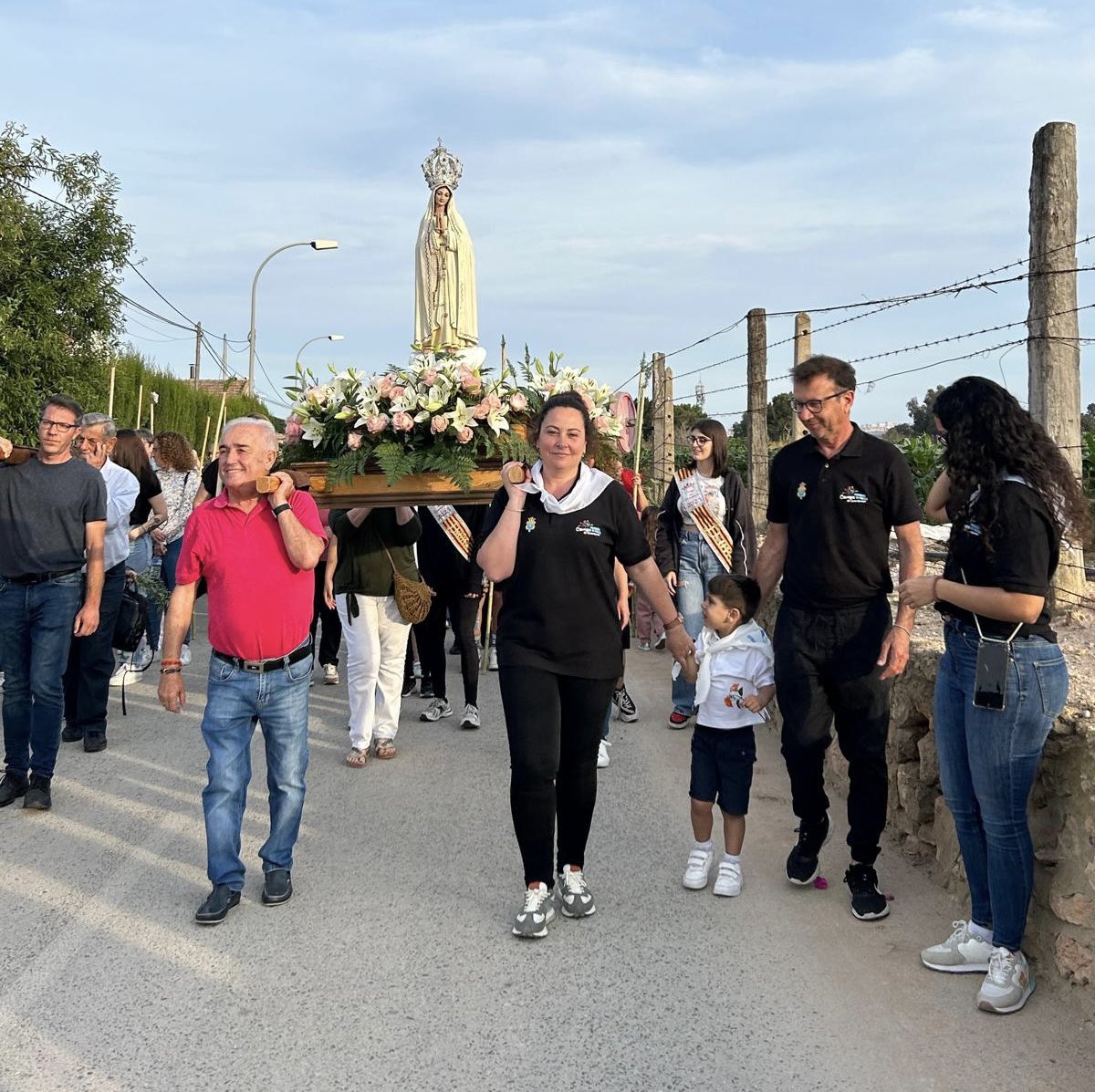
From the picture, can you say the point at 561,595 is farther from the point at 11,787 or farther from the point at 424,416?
the point at 11,787

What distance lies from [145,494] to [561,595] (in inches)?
207

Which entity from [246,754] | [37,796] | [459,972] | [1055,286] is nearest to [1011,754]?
[459,972]

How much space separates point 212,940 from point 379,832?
4.40ft

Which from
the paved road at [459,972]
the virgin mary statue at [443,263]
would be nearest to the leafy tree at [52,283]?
the virgin mary statue at [443,263]

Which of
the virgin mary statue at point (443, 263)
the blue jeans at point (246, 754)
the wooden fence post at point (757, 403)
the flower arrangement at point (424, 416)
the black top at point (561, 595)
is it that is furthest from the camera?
the virgin mary statue at point (443, 263)

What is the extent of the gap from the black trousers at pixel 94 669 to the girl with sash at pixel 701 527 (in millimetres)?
3530

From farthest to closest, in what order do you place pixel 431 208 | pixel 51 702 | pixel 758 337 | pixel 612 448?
pixel 431 208 < pixel 758 337 < pixel 612 448 < pixel 51 702

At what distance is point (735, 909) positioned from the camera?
15.1 feet

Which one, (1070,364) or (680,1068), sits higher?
(1070,364)

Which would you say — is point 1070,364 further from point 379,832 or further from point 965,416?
point 379,832

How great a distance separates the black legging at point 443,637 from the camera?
782 cm

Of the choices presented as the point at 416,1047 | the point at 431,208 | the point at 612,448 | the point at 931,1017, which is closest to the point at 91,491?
the point at 612,448

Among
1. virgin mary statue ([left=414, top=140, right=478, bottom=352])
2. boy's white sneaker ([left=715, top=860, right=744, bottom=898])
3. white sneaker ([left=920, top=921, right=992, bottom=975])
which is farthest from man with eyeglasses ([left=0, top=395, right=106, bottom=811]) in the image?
virgin mary statue ([left=414, top=140, right=478, bottom=352])

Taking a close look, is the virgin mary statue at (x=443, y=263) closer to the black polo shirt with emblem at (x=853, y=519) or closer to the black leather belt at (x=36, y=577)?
the black leather belt at (x=36, y=577)
